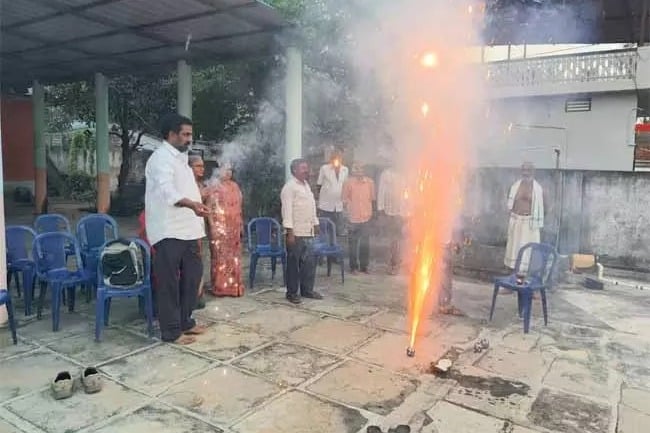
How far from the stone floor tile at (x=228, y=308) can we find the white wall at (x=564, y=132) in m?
9.08

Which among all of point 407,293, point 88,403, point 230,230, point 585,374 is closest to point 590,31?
point 407,293

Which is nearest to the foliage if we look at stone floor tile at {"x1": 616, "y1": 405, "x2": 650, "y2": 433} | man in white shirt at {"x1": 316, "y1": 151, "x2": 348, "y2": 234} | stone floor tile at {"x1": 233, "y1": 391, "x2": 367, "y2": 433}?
man in white shirt at {"x1": 316, "y1": 151, "x2": 348, "y2": 234}

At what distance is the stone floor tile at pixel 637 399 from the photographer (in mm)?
3410

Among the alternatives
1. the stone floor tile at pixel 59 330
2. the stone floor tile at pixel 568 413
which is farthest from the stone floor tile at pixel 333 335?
the stone floor tile at pixel 59 330

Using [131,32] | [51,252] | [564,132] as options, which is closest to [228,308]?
[51,252]

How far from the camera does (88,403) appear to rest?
3256 mm

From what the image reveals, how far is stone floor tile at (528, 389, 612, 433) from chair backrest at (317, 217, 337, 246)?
12.7ft

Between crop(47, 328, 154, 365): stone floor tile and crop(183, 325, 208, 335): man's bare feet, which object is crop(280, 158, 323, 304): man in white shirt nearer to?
crop(183, 325, 208, 335): man's bare feet

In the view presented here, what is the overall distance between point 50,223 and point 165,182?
2992 mm

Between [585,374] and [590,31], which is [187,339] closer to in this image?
[585,374]

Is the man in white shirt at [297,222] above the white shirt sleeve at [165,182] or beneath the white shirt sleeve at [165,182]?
beneath

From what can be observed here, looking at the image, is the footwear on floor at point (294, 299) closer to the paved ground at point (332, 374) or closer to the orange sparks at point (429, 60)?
the paved ground at point (332, 374)

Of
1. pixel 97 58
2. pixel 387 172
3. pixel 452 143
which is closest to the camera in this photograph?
pixel 452 143

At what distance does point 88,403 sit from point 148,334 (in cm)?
125
